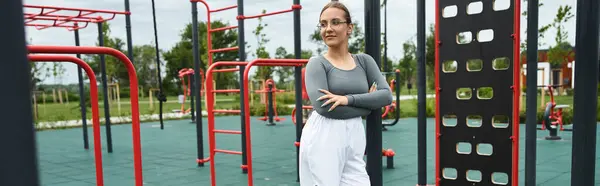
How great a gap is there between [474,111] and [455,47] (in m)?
0.45

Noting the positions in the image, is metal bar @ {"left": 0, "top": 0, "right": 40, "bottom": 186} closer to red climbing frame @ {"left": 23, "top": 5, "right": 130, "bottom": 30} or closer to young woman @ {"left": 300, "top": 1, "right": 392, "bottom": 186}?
young woman @ {"left": 300, "top": 1, "right": 392, "bottom": 186}

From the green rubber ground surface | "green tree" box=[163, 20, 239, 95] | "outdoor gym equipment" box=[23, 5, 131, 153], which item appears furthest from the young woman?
"green tree" box=[163, 20, 239, 95]

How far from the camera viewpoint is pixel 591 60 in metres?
1.98

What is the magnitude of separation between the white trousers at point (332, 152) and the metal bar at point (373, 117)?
0.38ft

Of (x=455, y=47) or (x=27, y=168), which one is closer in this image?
(x=27, y=168)

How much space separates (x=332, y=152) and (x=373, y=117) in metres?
0.23

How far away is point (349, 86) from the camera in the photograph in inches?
73.5

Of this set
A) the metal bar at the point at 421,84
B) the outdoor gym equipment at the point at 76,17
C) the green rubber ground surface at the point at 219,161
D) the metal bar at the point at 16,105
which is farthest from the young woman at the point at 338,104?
the outdoor gym equipment at the point at 76,17

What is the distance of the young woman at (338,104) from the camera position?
1816 millimetres

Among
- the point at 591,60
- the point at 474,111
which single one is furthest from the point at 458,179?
the point at 591,60

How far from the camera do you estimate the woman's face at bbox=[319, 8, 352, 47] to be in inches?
74.2

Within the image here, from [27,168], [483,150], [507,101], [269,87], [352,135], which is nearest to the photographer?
[27,168]

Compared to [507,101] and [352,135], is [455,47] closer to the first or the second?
[507,101]

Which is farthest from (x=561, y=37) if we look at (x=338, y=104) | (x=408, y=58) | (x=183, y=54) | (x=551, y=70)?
(x=183, y=54)
